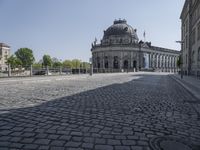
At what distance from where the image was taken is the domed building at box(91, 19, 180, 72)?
333 ft

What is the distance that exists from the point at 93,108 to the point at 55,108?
50.8 inches

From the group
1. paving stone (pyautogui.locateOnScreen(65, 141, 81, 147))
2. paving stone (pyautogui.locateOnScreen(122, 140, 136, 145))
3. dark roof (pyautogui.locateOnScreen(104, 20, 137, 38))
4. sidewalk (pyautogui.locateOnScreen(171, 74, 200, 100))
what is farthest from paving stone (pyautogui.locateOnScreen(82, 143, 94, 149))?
dark roof (pyautogui.locateOnScreen(104, 20, 137, 38))

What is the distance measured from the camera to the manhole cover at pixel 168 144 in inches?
155

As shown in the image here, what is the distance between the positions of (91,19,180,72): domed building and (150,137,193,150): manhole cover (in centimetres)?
9419

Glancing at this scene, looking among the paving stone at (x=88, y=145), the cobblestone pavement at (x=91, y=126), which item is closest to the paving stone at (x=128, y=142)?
the cobblestone pavement at (x=91, y=126)

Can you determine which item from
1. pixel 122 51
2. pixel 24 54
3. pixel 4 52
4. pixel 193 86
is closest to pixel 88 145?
pixel 193 86

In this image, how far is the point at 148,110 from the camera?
717 centimetres

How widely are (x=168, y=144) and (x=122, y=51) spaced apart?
3879 inches

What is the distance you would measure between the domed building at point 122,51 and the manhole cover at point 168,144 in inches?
3708

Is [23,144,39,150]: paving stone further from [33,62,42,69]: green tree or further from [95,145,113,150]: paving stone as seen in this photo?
[33,62,42,69]: green tree

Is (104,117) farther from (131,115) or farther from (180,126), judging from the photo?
(180,126)

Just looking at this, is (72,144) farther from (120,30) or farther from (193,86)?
(120,30)

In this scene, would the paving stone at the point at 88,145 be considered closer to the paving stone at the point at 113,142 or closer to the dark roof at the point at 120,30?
the paving stone at the point at 113,142

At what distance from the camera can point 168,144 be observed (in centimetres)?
410
